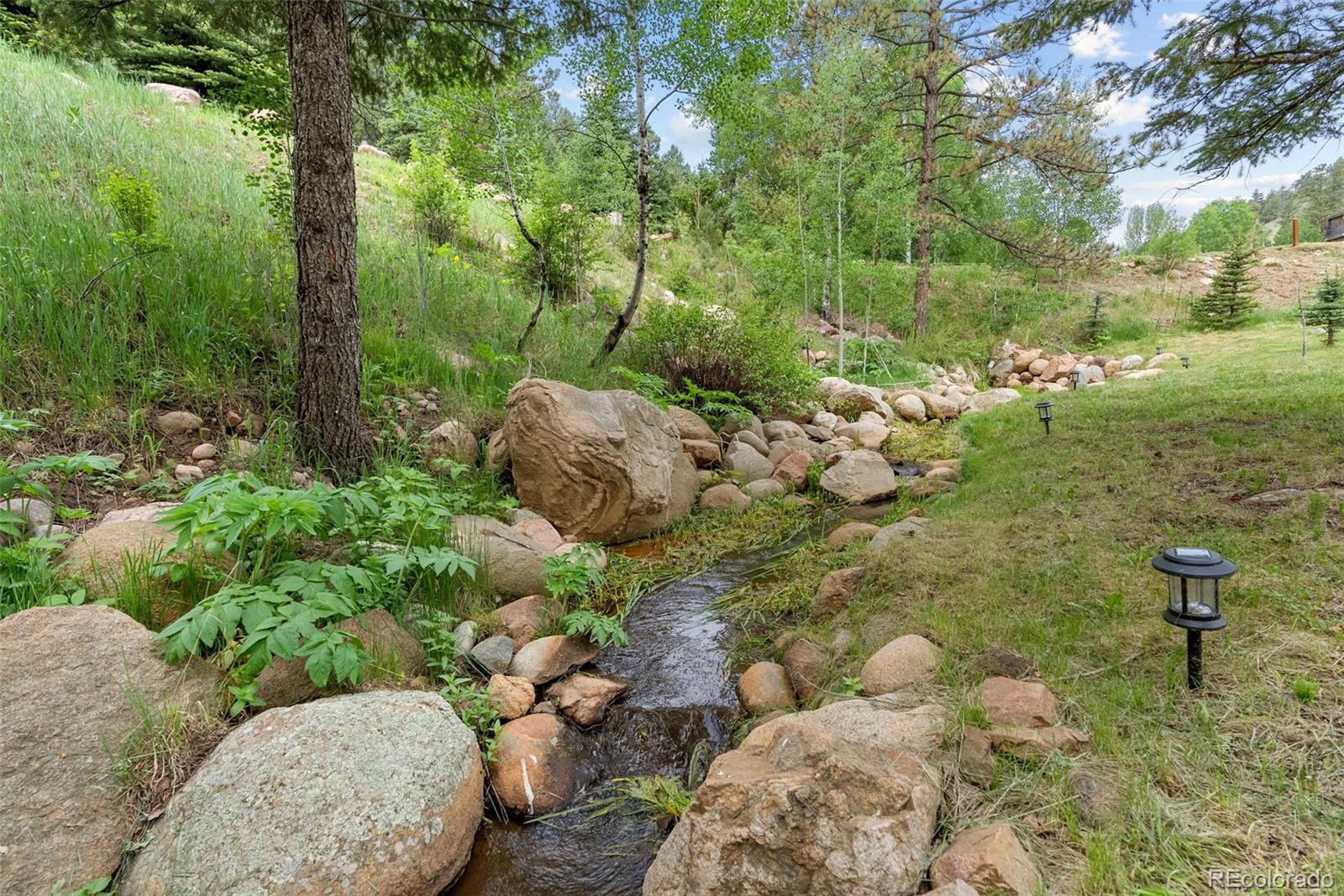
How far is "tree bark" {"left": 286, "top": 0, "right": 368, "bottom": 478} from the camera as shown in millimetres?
3371

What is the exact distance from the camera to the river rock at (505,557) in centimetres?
339

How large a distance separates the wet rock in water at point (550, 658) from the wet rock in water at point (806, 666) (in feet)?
3.30

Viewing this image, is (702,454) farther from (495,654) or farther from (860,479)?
(495,654)

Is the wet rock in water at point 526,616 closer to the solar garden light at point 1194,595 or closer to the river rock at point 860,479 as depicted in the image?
the solar garden light at point 1194,595

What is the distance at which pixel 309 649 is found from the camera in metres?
1.99

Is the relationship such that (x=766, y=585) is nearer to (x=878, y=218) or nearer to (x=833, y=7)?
(x=878, y=218)

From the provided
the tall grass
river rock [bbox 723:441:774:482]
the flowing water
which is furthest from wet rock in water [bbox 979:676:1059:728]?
the tall grass

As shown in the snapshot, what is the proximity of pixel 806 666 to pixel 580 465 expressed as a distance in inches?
91.4

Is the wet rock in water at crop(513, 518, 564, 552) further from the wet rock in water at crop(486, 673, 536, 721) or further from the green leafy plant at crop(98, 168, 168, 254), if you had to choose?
the green leafy plant at crop(98, 168, 168, 254)

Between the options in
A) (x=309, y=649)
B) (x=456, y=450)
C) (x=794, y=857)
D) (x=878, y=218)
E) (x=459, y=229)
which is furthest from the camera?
(x=878, y=218)

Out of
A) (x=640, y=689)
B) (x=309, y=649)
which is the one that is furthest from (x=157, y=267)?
(x=640, y=689)

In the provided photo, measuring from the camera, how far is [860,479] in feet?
18.4

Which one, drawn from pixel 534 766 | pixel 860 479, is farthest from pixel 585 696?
pixel 860 479

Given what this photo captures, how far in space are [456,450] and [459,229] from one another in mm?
6609
